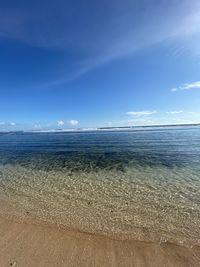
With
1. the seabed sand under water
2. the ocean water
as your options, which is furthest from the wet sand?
the ocean water

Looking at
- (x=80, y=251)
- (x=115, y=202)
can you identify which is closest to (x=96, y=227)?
(x=80, y=251)

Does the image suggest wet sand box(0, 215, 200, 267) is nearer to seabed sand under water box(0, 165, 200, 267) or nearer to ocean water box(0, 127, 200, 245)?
seabed sand under water box(0, 165, 200, 267)

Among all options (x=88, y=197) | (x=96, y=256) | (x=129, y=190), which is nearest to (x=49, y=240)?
(x=96, y=256)

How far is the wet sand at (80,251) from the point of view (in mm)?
5855

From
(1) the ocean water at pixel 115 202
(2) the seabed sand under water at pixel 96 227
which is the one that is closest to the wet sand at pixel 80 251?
(2) the seabed sand under water at pixel 96 227

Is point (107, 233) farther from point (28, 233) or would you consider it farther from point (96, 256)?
point (28, 233)

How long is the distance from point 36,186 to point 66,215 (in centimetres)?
576

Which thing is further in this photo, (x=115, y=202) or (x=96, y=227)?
(x=115, y=202)

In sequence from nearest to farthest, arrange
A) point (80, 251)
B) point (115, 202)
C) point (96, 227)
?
point (80, 251)
point (96, 227)
point (115, 202)

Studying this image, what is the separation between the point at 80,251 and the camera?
21.0 feet

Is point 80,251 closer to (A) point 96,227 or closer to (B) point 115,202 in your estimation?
(A) point 96,227

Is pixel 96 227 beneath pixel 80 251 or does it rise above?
beneath

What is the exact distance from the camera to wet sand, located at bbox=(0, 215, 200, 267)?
19.2 feet

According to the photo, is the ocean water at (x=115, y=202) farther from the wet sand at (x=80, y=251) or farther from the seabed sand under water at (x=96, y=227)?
the wet sand at (x=80, y=251)
